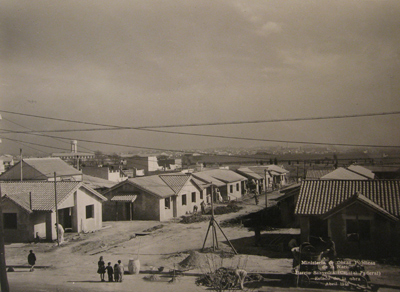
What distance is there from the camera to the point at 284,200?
2839 cm

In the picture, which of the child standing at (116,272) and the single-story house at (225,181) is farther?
the single-story house at (225,181)

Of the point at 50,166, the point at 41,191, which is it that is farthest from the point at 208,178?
the point at 41,191

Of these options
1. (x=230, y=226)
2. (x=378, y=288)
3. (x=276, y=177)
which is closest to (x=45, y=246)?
(x=230, y=226)

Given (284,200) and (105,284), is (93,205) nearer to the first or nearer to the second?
(105,284)

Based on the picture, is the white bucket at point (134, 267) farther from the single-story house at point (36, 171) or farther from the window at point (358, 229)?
the single-story house at point (36, 171)

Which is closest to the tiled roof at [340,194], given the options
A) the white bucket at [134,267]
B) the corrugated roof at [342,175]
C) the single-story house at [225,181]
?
the white bucket at [134,267]

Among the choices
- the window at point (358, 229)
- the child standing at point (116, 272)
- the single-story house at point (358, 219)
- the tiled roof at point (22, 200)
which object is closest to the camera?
the child standing at point (116, 272)

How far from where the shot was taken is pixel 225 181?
44.3m

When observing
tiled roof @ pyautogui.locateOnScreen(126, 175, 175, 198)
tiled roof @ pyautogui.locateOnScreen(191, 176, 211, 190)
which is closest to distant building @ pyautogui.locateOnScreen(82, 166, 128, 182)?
tiled roof @ pyautogui.locateOnScreen(191, 176, 211, 190)

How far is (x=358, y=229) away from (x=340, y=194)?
2.52 m

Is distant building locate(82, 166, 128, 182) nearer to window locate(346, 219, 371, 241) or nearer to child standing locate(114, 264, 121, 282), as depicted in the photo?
child standing locate(114, 264, 121, 282)

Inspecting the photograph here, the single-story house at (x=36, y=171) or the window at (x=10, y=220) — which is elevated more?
the single-story house at (x=36, y=171)

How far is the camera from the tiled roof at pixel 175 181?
35.2 metres

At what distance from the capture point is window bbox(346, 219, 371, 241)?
17719mm
